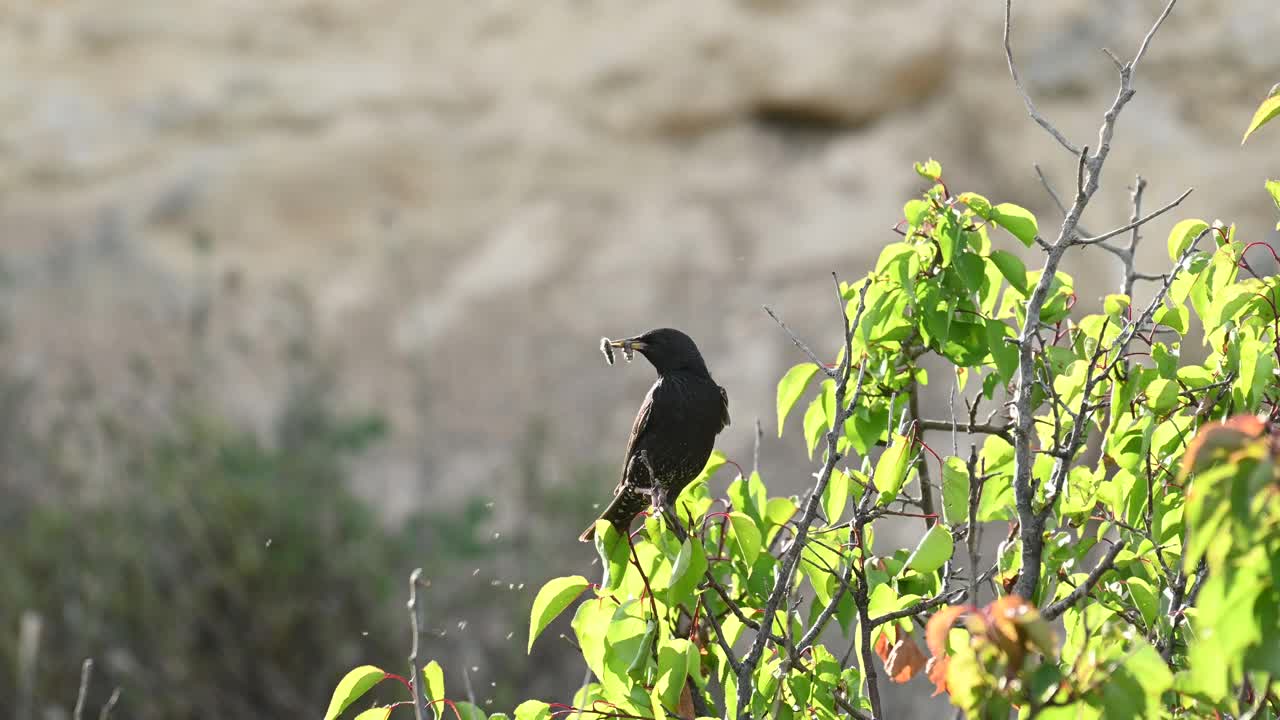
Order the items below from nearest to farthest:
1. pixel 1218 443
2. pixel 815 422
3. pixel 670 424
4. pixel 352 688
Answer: pixel 1218 443 < pixel 352 688 < pixel 815 422 < pixel 670 424

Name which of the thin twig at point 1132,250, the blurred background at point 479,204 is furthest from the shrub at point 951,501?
the blurred background at point 479,204

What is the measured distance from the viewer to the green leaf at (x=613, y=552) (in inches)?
88.7

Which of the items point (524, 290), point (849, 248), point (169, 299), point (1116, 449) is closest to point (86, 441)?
point (169, 299)

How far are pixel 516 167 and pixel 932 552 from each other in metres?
11.5

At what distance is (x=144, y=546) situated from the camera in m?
6.62

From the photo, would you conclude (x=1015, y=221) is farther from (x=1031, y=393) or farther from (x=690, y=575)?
(x=690, y=575)

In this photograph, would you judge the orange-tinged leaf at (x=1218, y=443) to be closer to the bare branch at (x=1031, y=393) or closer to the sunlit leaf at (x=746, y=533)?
the bare branch at (x=1031, y=393)

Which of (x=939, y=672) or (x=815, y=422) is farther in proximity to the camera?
(x=815, y=422)

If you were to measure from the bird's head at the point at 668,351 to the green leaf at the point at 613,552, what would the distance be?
76 cm

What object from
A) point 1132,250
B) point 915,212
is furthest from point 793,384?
point 1132,250

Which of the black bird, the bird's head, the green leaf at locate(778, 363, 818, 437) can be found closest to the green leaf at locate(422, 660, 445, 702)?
the black bird

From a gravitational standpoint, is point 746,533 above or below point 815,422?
below

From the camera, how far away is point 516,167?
13.2 metres

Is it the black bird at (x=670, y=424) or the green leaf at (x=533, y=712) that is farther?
the black bird at (x=670, y=424)
